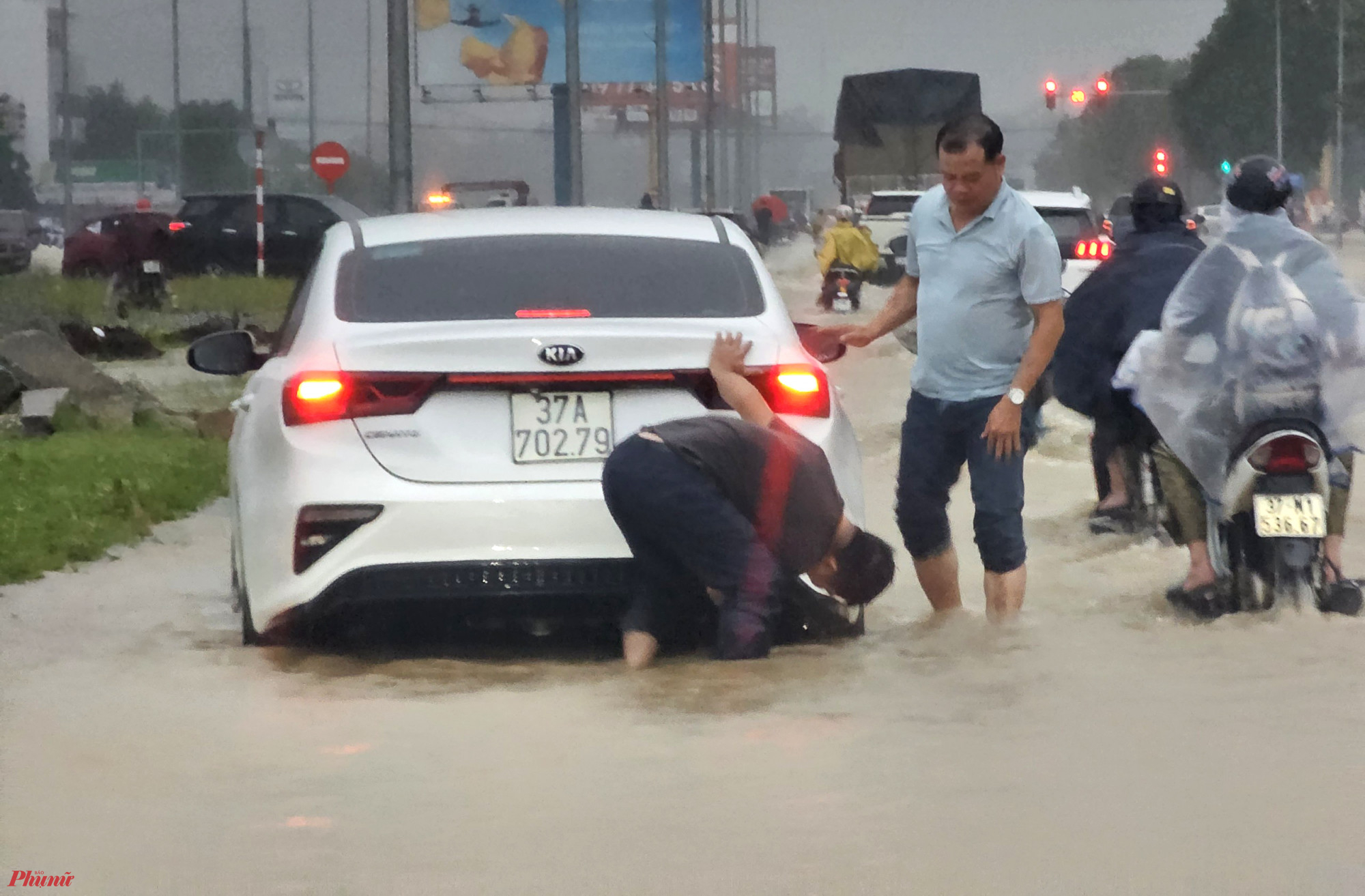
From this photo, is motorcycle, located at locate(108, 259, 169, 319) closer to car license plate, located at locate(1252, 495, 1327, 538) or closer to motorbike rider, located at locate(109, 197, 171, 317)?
motorbike rider, located at locate(109, 197, 171, 317)

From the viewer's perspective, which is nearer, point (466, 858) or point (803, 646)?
point (466, 858)

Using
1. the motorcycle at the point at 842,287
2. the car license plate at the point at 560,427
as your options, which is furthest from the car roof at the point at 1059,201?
the car license plate at the point at 560,427

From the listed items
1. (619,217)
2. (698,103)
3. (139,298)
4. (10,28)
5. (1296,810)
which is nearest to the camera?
(1296,810)

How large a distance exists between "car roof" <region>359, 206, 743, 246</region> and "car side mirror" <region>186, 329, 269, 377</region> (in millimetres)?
626

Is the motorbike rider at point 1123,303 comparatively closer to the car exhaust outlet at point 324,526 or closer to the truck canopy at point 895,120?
Answer: the car exhaust outlet at point 324,526

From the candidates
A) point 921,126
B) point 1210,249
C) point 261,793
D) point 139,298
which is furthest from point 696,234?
point 921,126

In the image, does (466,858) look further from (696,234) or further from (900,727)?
(696,234)

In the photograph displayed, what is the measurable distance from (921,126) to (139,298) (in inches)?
764

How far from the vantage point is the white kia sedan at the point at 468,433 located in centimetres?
667

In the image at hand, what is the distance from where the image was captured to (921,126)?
43.4 metres

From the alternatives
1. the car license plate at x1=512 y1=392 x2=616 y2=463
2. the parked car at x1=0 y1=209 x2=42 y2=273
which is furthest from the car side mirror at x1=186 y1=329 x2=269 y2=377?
the parked car at x1=0 y1=209 x2=42 y2=273

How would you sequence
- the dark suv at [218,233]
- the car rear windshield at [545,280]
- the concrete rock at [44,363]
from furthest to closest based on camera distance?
the dark suv at [218,233] < the concrete rock at [44,363] < the car rear windshield at [545,280]

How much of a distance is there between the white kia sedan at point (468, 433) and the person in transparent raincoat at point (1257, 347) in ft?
5.12

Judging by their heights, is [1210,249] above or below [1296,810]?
above
